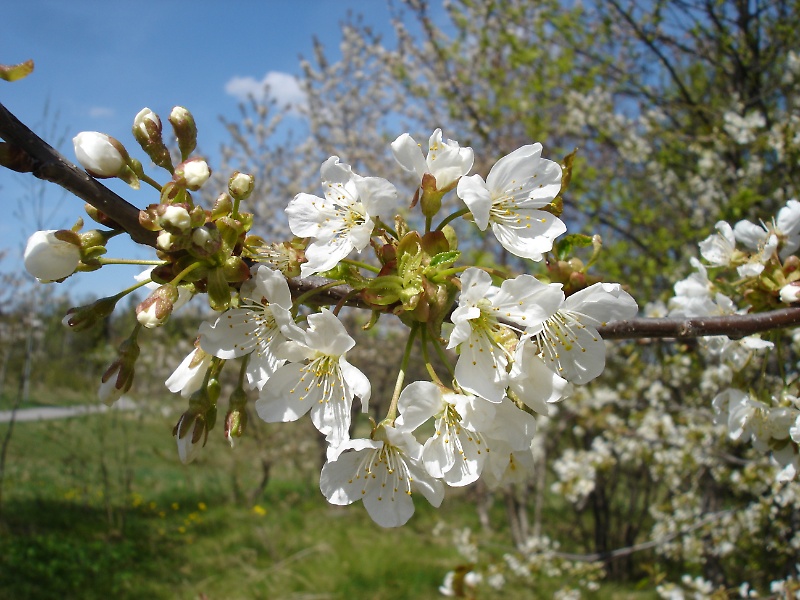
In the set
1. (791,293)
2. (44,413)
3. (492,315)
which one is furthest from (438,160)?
(44,413)

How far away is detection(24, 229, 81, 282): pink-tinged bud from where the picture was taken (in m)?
0.95

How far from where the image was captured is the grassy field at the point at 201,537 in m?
5.45

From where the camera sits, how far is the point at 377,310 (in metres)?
1.07

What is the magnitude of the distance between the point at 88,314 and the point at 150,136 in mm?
351

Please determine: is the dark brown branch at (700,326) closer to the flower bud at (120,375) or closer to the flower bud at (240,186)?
the flower bud at (240,186)

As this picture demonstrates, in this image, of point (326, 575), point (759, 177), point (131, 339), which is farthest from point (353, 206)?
point (326, 575)

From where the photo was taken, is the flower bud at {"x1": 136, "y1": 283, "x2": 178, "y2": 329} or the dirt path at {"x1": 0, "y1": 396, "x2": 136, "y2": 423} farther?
the dirt path at {"x1": 0, "y1": 396, "x2": 136, "y2": 423}

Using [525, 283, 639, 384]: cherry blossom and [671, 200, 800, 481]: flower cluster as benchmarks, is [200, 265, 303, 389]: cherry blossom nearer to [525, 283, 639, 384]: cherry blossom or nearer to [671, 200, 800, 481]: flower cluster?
[525, 283, 639, 384]: cherry blossom

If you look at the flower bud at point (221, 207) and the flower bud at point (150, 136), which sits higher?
the flower bud at point (150, 136)

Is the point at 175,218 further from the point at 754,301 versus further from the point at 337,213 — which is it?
the point at 754,301

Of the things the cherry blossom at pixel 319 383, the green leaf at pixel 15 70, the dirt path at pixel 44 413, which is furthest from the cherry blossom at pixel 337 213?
the dirt path at pixel 44 413

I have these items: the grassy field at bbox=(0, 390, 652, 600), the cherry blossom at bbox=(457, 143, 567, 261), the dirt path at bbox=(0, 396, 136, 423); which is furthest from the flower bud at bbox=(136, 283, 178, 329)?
the dirt path at bbox=(0, 396, 136, 423)

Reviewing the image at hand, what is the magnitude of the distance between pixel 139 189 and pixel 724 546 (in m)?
4.81

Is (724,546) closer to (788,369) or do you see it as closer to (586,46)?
(788,369)
